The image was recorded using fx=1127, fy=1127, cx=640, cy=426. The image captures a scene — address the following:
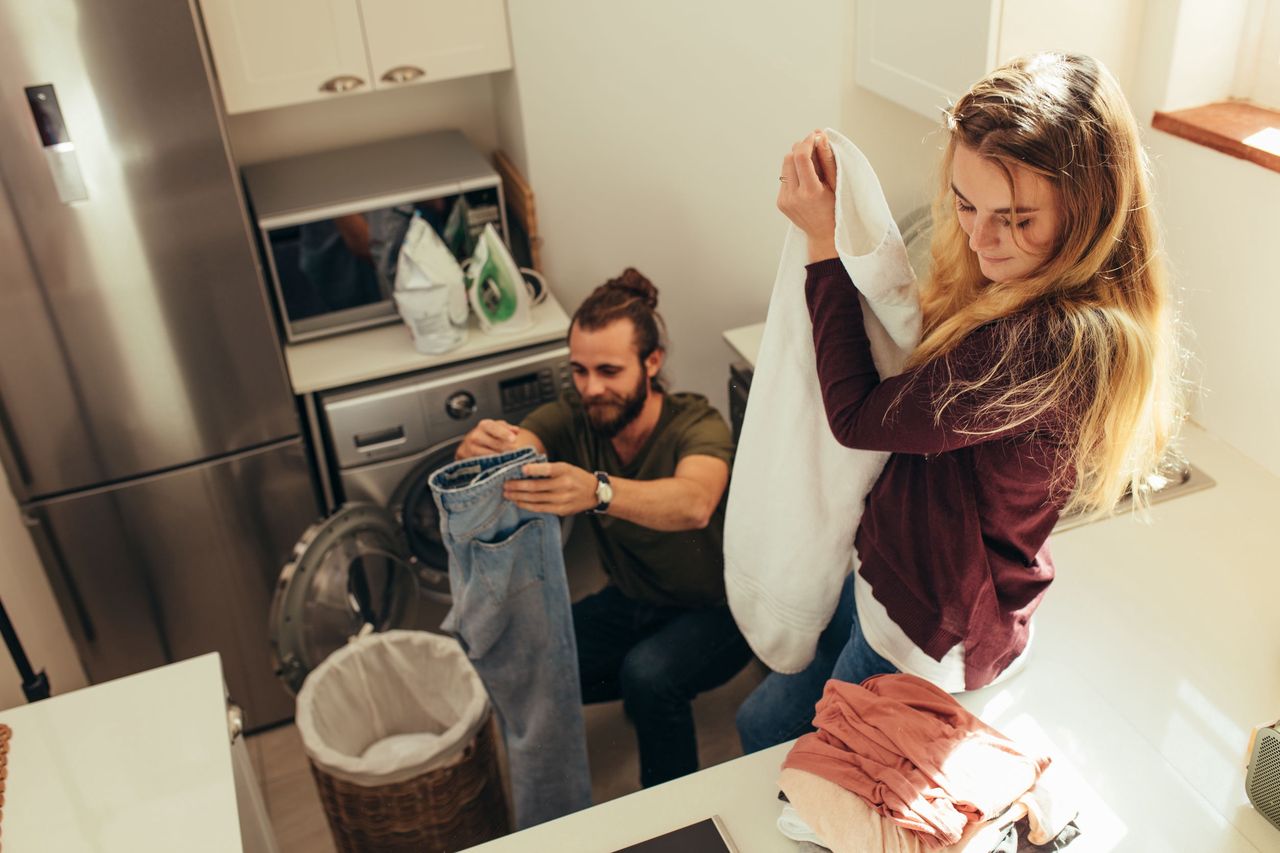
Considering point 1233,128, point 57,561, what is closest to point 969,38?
point 1233,128

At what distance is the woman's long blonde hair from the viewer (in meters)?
1.27

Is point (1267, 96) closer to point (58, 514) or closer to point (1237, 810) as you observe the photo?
point (1237, 810)

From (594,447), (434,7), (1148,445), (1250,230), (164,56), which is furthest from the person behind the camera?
(434,7)

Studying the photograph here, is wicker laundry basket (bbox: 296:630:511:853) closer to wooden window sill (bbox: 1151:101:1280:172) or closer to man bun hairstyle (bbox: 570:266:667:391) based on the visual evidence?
man bun hairstyle (bbox: 570:266:667:391)

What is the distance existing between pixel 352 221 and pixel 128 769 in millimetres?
1460

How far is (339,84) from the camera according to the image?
2.59 m

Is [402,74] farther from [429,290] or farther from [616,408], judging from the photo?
[616,408]

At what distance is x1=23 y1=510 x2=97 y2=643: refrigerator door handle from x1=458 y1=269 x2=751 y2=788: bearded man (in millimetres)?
1097

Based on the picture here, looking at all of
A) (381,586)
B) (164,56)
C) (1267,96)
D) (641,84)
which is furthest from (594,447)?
(1267,96)

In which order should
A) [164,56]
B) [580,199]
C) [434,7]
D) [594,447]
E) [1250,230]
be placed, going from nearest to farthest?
[1250,230]
[164,56]
[594,447]
[434,7]
[580,199]

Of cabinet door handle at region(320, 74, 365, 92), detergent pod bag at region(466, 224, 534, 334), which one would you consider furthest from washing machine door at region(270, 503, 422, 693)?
cabinet door handle at region(320, 74, 365, 92)

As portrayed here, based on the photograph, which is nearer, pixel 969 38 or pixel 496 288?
pixel 969 38

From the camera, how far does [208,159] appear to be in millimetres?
2271

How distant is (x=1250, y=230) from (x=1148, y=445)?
801 mm
